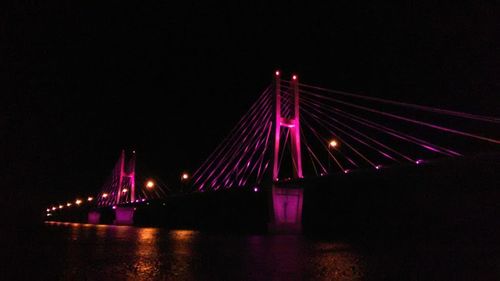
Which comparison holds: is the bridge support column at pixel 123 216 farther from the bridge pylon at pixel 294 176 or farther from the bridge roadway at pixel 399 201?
the bridge pylon at pixel 294 176

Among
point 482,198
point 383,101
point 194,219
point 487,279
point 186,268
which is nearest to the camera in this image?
point 487,279

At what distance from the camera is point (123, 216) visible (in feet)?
207

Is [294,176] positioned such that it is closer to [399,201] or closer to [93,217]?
[399,201]

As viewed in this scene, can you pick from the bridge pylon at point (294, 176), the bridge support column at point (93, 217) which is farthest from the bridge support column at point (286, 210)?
the bridge support column at point (93, 217)

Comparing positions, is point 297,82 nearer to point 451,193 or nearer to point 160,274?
point 451,193

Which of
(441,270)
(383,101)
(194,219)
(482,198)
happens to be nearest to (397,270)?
(441,270)

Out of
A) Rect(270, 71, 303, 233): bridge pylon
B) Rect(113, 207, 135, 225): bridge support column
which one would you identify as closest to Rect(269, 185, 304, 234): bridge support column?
Rect(270, 71, 303, 233): bridge pylon

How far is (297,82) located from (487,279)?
22.1m

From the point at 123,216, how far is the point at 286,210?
134 ft

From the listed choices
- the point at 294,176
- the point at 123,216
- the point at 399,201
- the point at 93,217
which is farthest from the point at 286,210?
the point at 93,217

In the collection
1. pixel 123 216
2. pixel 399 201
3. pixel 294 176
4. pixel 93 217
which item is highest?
pixel 294 176

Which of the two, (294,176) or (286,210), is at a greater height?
(294,176)

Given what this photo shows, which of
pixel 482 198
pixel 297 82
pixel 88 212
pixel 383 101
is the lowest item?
pixel 88 212

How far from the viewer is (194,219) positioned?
5584 centimetres
